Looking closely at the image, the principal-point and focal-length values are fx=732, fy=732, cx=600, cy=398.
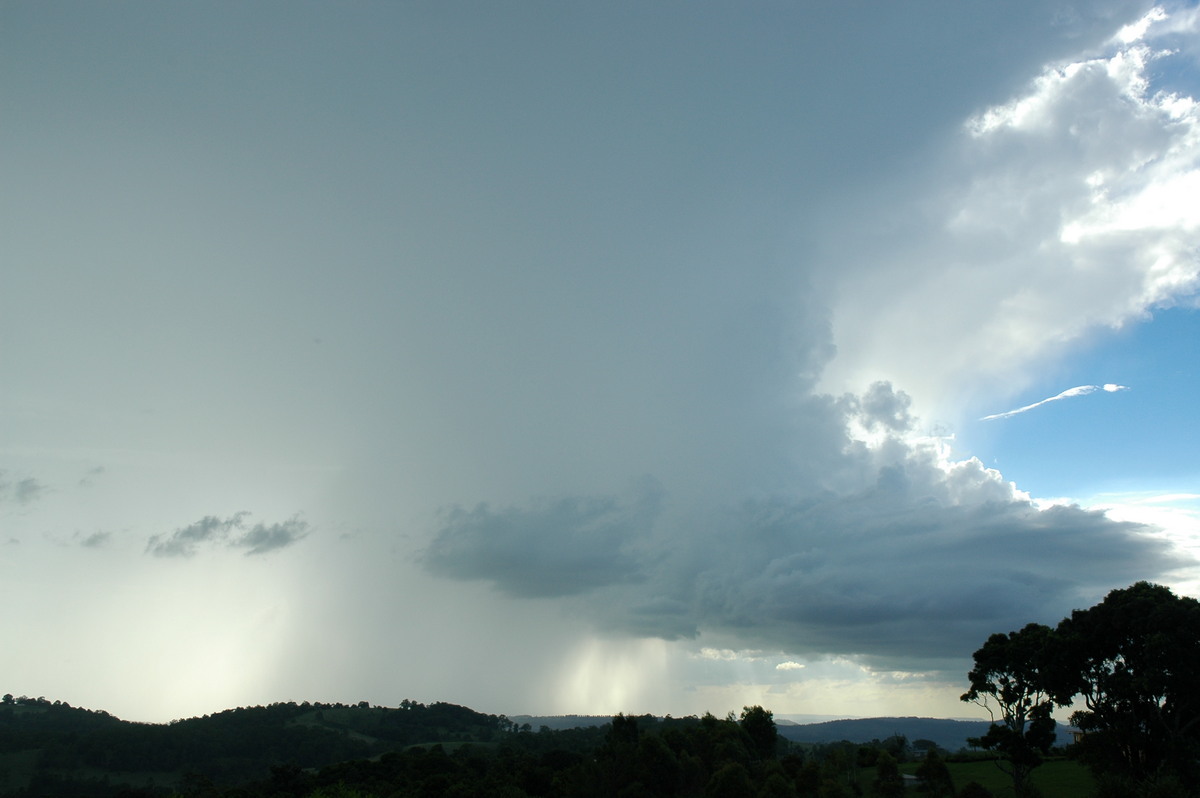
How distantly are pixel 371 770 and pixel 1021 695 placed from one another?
416 feet

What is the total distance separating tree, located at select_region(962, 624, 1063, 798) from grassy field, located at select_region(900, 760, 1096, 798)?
6.58 meters

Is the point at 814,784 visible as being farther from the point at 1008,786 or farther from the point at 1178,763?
the point at 1178,763

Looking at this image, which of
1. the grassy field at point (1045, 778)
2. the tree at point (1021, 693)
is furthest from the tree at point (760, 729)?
the tree at point (1021, 693)

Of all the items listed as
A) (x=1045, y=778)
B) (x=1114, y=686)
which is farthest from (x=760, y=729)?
(x=1114, y=686)

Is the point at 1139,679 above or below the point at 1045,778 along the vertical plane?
above

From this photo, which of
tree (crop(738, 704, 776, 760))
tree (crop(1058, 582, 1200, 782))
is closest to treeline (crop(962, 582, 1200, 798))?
tree (crop(1058, 582, 1200, 782))

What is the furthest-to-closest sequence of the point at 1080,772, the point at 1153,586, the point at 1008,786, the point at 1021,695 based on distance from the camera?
the point at 1080,772, the point at 1008,786, the point at 1021,695, the point at 1153,586

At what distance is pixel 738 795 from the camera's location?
80500mm

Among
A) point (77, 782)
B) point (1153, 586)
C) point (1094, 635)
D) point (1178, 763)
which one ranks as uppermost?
point (1153, 586)

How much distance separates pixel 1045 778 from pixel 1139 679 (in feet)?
146

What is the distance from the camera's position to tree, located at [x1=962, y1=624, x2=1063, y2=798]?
75750mm

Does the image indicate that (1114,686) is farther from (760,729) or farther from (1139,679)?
(760,729)

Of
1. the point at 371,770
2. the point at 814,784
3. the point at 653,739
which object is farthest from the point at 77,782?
the point at 814,784

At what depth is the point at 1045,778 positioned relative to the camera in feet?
327
